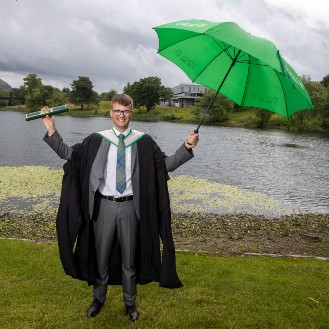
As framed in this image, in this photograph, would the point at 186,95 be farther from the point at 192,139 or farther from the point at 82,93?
the point at 192,139

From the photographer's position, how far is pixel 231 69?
17.7 feet

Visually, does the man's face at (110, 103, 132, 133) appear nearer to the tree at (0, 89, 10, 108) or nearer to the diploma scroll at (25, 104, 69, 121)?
the diploma scroll at (25, 104, 69, 121)

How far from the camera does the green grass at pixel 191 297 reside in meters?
5.58

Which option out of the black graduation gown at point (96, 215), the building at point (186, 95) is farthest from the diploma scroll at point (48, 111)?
the building at point (186, 95)

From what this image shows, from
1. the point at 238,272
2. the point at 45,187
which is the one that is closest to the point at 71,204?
the point at 238,272

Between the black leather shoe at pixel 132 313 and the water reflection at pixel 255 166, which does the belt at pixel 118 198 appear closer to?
the black leather shoe at pixel 132 313

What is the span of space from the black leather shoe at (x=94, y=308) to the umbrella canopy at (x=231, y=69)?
12.2 ft

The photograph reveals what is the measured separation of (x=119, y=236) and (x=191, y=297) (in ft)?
6.88

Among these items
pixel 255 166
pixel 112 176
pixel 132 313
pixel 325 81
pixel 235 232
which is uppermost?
pixel 325 81

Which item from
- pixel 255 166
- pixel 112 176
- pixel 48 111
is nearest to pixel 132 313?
pixel 112 176

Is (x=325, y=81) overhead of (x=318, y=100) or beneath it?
overhead

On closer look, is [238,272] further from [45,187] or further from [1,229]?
[45,187]

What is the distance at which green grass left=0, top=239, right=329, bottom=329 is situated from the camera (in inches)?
220

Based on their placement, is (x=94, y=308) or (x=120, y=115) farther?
(x=94, y=308)
